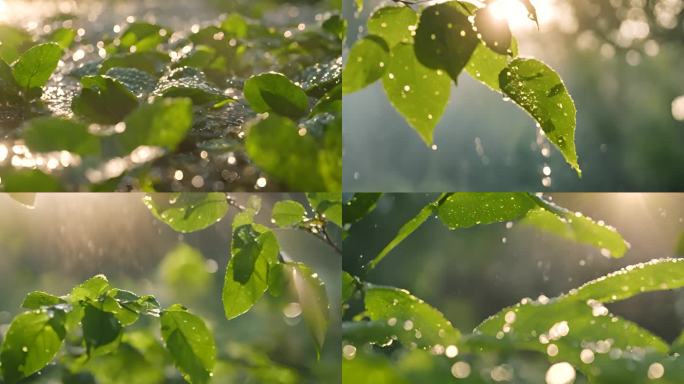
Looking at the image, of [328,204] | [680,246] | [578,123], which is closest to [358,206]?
[328,204]

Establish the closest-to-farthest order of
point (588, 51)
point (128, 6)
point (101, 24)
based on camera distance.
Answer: point (101, 24), point (588, 51), point (128, 6)

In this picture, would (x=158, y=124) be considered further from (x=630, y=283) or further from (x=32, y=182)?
(x=630, y=283)

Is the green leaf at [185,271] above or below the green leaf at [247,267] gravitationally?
below

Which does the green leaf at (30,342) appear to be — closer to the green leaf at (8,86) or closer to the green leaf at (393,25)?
the green leaf at (8,86)

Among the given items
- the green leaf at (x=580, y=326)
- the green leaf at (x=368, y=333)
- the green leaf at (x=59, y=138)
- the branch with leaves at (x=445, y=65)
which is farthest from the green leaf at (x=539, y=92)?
the green leaf at (x=59, y=138)

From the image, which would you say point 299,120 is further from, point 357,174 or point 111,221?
point 111,221

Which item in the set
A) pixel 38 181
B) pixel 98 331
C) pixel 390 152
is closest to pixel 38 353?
pixel 98 331
